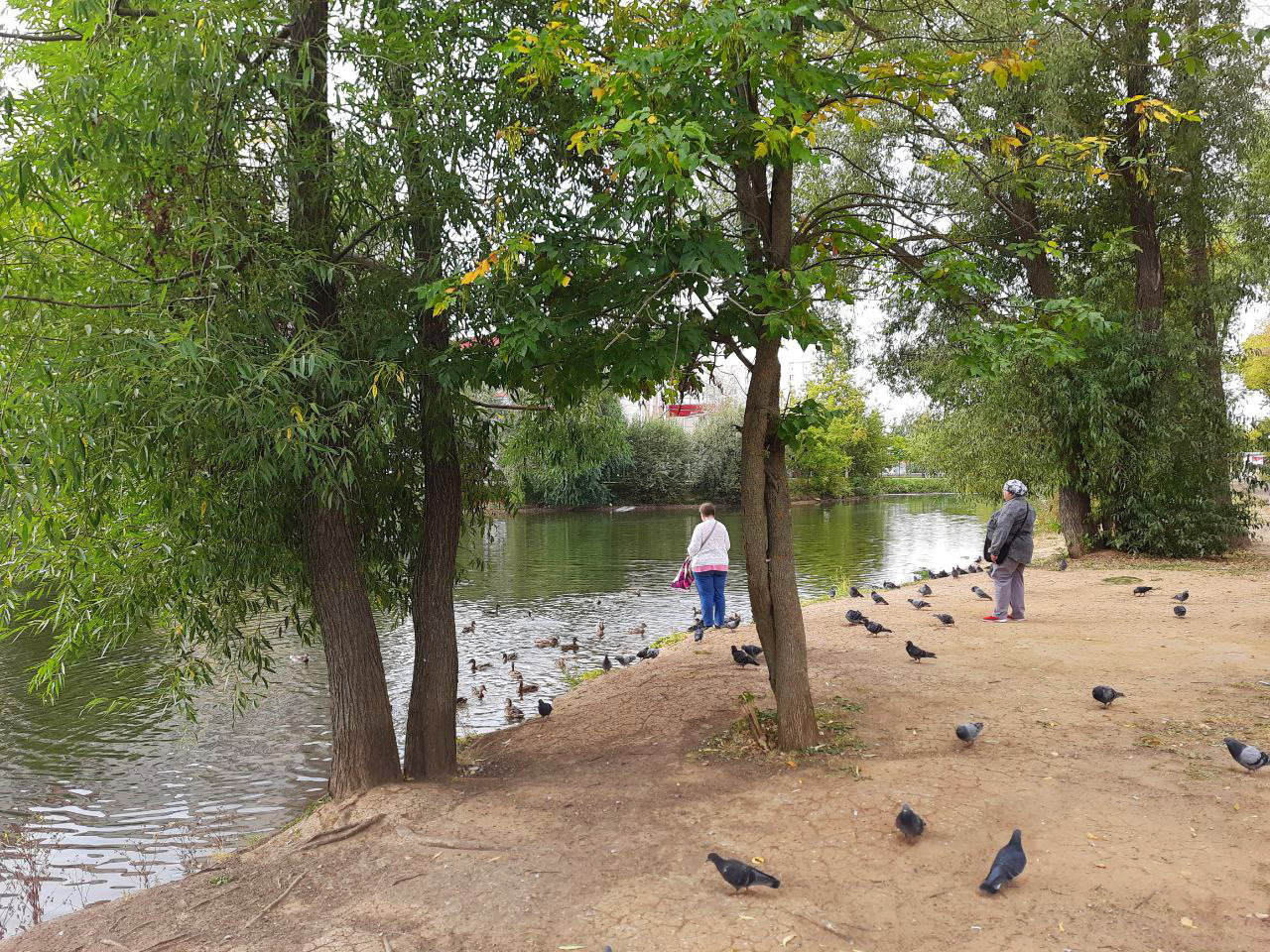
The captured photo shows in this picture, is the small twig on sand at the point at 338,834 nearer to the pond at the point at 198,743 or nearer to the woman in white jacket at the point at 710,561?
the pond at the point at 198,743

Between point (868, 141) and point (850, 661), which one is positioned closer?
point (850, 661)

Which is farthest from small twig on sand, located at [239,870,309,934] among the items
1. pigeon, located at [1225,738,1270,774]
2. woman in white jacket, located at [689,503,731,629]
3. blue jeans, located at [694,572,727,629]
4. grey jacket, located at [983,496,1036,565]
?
grey jacket, located at [983,496,1036,565]

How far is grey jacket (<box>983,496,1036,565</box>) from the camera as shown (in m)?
10.8

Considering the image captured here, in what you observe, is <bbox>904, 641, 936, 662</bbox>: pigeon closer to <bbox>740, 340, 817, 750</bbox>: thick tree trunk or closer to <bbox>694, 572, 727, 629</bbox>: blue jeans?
<bbox>740, 340, 817, 750</bbox>: thick tree trunk

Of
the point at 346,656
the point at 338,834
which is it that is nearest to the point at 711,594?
the point at 346,656

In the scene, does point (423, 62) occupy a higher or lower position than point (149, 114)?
higher

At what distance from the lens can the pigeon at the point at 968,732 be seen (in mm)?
6242

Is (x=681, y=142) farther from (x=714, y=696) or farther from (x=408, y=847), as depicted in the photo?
(x=714, y=696)

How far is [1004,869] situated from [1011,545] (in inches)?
286

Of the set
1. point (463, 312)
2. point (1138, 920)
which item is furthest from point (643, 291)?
point (1138, 920)

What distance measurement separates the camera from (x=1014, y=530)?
10758 mm

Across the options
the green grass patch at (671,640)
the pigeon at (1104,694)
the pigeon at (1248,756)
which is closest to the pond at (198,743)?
the green grass patch at (671,640)

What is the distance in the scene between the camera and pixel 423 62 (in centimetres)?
616

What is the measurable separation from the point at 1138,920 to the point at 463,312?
558cm
